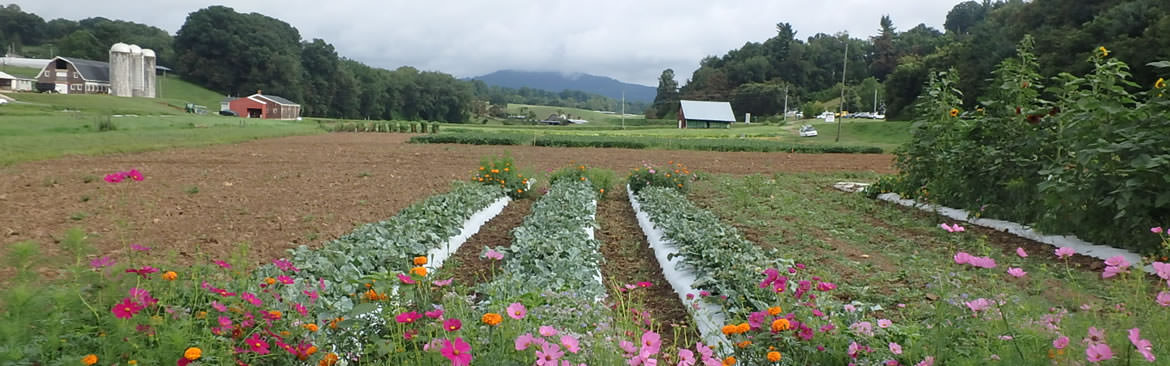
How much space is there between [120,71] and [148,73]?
3.98 metres

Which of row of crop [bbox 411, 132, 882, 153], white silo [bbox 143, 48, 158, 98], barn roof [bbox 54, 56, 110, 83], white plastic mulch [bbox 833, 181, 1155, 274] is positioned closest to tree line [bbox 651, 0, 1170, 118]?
row of crop [bbox 411, 132, 882, 153]

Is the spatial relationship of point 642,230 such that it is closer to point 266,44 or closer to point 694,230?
point 694,230

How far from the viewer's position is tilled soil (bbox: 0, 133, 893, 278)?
255 inches

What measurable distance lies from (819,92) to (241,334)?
104 metres

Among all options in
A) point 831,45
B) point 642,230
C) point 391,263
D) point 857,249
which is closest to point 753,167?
point 642,230

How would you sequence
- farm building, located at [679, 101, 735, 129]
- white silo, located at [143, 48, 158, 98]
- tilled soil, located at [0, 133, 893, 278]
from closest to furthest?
tilled soil, located at [0, 133, 893, 278] < farm building, located at [679, 101, 735, 129] < white silo, located at [143, 48, 158, 98]

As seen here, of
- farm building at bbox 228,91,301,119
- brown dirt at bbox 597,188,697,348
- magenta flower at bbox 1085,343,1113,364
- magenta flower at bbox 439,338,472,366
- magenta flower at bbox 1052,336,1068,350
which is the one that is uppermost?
farm building at bbox 228,91,301,119

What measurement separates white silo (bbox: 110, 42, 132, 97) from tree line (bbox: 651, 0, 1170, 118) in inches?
2738

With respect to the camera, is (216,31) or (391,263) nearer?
(391,263)

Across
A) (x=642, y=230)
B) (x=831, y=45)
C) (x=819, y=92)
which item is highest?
(x=831, y=45)

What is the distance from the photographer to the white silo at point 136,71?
73188 mm

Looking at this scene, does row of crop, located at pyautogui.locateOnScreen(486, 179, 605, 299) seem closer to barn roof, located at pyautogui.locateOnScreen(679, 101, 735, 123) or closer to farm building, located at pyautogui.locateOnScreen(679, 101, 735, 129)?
farm building, located at pyautogui.locateOnScreen(679, 101, 735, 129)

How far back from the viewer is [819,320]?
2975mm

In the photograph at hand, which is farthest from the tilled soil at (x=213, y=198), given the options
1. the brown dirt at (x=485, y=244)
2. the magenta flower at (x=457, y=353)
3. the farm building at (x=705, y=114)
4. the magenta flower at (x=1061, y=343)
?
the farm building at (x=705, y=114)
